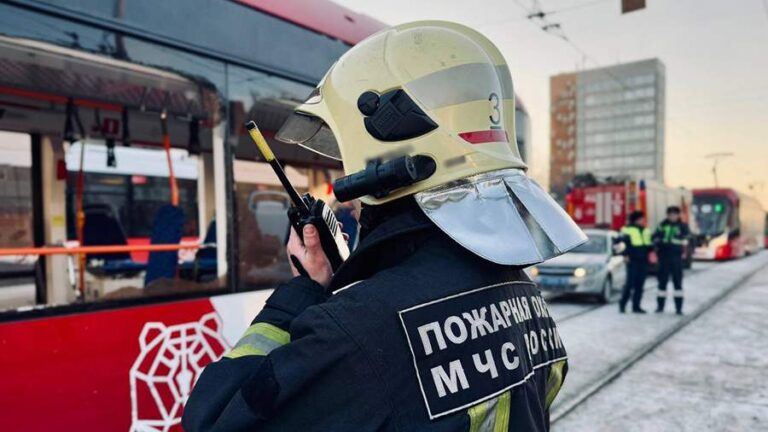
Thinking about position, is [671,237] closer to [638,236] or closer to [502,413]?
[638,236]

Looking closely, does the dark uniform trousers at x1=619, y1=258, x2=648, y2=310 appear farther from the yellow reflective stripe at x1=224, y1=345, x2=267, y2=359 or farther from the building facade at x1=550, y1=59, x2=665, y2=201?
the building facade at x1=550, y1=59, x2=665, y2=201

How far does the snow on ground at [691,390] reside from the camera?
429cm

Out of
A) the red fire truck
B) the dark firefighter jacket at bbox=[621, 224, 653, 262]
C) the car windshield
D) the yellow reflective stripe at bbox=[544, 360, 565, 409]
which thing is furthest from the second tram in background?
the yellow reflective stripe at bbox=[544, 360, 565, 409]

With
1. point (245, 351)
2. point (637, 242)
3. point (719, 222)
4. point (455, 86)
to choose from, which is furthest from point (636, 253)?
point (719, 222)

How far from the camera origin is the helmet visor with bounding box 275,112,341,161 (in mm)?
1567

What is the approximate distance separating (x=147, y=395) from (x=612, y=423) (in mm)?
3422

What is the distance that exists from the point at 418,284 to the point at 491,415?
28 centimetres

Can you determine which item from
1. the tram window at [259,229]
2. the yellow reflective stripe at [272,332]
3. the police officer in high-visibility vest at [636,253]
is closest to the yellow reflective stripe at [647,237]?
the police officer in high-visibility vest at [636,253]

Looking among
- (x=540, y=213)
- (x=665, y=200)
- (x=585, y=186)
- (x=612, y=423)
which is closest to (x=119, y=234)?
(x=612, y=423)

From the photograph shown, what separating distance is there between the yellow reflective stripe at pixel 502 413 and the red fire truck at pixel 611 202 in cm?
1631

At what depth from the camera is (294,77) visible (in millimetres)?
3299

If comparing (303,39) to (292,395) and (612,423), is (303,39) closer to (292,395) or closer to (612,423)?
(292,395)

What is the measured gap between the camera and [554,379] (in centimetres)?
141

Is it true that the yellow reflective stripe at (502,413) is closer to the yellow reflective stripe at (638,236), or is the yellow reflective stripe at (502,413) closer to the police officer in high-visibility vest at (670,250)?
the yellow reflective stripe at (638,236)
